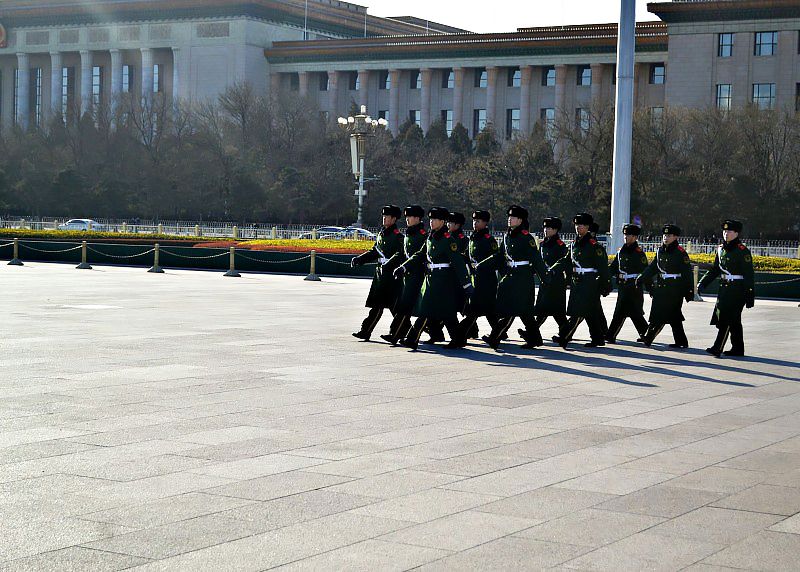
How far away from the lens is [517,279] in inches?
550

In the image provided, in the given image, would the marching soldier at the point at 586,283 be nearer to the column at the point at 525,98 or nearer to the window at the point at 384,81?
the column at the point at 525,98

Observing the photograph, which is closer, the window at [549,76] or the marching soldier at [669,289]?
the marching soldier at [669,289]

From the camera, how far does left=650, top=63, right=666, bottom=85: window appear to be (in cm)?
7262

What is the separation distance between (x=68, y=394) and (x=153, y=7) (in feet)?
251

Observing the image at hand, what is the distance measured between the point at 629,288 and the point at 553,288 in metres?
1.09

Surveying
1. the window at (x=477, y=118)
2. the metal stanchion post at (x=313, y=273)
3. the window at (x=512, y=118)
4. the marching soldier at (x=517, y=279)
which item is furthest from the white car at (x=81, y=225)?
the marching soldier at (x=517, y=279)

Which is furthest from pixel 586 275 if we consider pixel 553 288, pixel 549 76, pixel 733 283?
pixel 549 76

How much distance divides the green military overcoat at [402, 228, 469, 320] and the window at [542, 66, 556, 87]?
63.9m

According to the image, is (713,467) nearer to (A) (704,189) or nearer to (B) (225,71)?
(A) (704,189)

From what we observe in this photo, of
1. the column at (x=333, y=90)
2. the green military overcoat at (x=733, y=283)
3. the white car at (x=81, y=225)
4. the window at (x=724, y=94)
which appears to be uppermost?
the column at (x=333, y=90)

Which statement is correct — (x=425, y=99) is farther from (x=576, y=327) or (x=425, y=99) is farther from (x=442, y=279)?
(x=442, y=279)

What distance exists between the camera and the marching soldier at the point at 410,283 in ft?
45.9

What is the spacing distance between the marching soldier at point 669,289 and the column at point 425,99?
64.1 metres

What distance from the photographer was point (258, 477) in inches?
267
